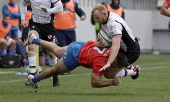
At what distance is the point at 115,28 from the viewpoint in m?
8.12

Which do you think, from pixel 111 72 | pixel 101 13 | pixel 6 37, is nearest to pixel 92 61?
pixel 111 72

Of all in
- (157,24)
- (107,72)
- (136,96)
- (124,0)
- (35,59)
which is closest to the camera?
(136,96)

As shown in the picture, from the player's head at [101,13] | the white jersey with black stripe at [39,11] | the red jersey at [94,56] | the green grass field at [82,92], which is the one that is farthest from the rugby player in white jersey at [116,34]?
the white jersey with black stripe at [39,11]

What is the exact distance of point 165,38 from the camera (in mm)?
27812

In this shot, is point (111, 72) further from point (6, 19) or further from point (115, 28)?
point (6, 19)

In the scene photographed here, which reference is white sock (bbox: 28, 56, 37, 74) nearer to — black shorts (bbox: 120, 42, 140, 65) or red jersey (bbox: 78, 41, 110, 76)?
red jersey (bbox: 78, 41, 110, 76)

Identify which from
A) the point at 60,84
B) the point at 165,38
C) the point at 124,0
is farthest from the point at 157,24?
the point at 60,84

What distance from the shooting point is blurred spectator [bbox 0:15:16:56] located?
53.8 feet

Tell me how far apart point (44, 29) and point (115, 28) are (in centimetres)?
199

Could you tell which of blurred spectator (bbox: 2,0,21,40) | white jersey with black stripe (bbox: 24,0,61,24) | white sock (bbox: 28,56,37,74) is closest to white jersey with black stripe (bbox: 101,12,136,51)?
white jersey with black stripe (bbox: 24,0,61,24)

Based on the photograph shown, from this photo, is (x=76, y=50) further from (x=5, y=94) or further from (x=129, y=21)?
(x=129, y=21)

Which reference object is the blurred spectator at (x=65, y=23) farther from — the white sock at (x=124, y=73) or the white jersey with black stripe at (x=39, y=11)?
the white sock at (x=124, y=73)

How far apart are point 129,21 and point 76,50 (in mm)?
18756

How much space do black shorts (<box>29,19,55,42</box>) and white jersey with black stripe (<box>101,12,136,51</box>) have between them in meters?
1.62
